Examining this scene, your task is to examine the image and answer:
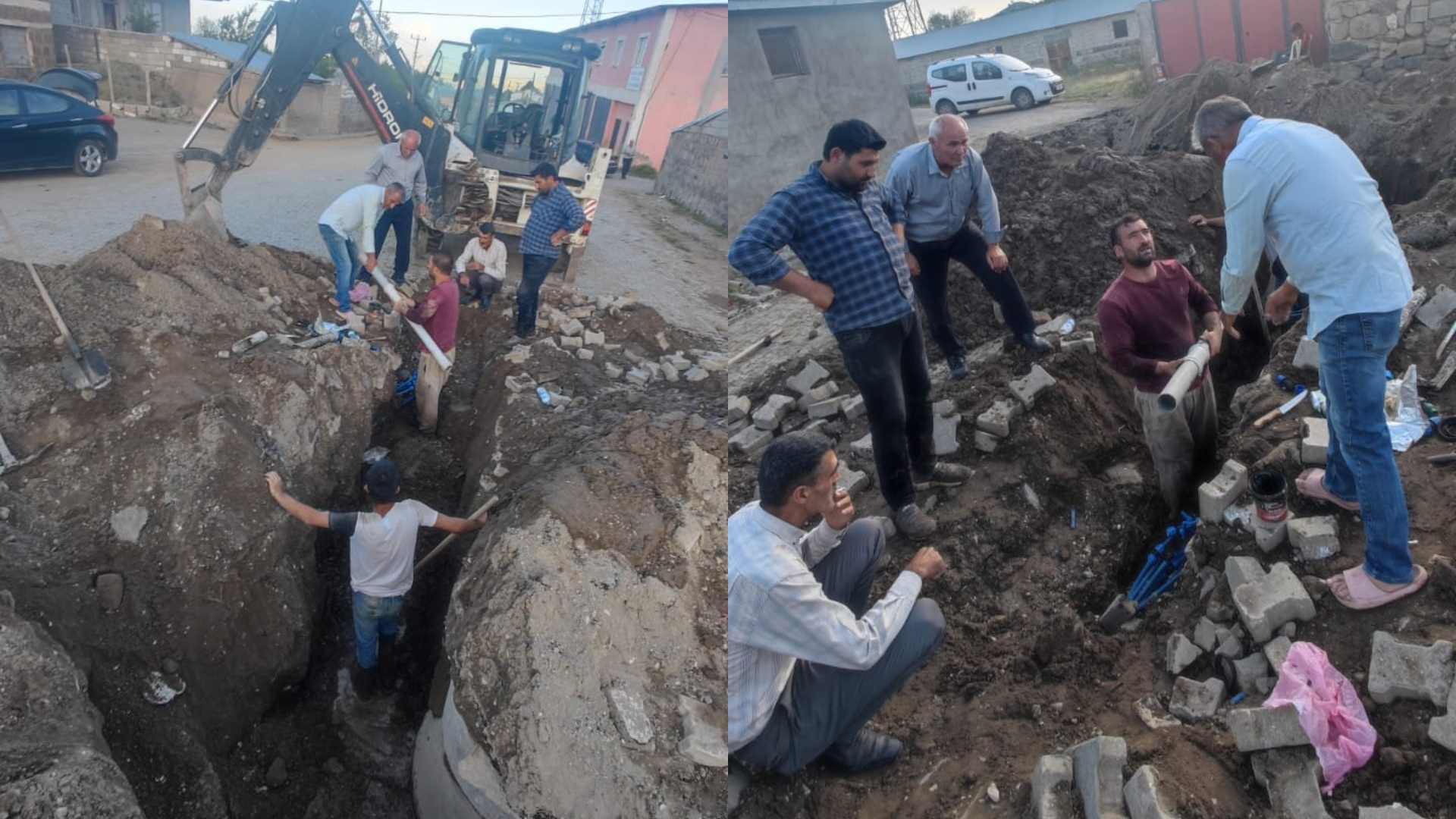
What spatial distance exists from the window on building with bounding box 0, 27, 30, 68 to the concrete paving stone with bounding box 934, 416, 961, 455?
3411mm

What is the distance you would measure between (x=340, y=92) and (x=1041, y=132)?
335 inches

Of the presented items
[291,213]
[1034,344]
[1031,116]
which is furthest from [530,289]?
[1031,116]

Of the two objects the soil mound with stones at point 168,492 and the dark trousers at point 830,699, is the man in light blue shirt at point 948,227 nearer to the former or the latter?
the dark trousers at point 830,699

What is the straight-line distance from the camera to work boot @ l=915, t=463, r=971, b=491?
10.3 feet

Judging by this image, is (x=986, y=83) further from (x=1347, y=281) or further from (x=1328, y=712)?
(x=1328, y=712)

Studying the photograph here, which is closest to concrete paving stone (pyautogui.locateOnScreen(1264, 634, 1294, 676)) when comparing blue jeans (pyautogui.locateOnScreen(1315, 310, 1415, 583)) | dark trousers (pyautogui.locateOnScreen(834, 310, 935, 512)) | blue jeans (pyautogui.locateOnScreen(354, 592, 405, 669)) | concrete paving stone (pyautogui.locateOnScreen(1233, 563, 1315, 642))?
concrete paving stone (pyautogui.locateOnScreen(1233, 563, 1315, 642))

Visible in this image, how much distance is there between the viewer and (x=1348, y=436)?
229cm

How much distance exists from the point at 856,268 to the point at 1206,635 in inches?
51.8

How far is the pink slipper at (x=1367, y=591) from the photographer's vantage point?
228 centimetres

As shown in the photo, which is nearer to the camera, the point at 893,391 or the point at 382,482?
the point at 893,391

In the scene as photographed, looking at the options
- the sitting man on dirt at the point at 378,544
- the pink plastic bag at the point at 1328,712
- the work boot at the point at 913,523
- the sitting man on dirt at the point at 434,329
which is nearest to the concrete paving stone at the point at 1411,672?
the pink plastic bag at the point at 1328,712

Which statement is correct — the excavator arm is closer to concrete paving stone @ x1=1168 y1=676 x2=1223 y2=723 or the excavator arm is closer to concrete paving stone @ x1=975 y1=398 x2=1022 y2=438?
concrete paving stone @ x1=975 y1=398 x2=1022 y2=438

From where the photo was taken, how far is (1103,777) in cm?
191

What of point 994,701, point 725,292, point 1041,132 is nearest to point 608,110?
point 725,292
